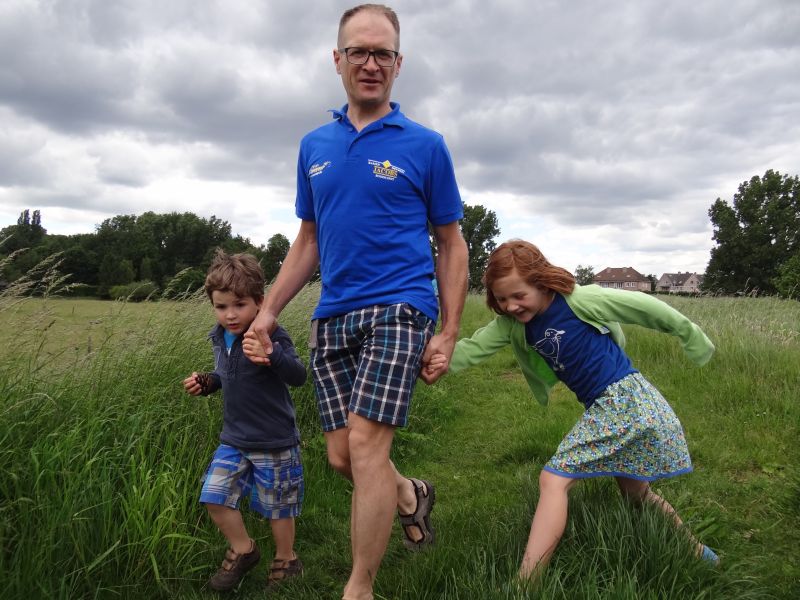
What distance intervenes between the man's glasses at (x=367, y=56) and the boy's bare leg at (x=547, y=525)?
77.0 inches

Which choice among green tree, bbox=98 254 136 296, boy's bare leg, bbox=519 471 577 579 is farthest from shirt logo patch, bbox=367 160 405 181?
green tree, bbox=98 254 136 296

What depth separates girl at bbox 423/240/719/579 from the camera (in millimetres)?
2852

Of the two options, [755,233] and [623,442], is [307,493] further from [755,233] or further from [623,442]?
[755,233]

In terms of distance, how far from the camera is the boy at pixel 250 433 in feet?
10.1

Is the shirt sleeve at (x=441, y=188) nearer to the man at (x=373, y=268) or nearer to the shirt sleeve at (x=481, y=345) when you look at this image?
the man at (x=373, y=268)

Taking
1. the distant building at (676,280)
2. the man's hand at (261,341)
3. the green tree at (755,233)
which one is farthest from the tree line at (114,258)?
the distant building at (676,280)

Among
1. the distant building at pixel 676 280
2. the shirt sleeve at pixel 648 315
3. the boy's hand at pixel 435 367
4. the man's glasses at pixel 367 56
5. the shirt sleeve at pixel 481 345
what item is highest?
the distant building at pixel 676 280

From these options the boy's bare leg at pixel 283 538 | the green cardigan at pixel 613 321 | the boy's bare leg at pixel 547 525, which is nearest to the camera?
the boy's bare leg at pixel 547 525

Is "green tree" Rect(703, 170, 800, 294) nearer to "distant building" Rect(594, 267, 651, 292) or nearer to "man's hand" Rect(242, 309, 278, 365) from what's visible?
"man's hand" Rect(242, 309, 278, 365)

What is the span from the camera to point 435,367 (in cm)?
278

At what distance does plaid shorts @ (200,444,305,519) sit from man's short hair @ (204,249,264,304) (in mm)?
771

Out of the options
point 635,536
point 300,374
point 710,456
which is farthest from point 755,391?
point 300,374

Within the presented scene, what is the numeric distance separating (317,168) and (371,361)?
0.92 m

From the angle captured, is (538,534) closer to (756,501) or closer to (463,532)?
(463,532)
